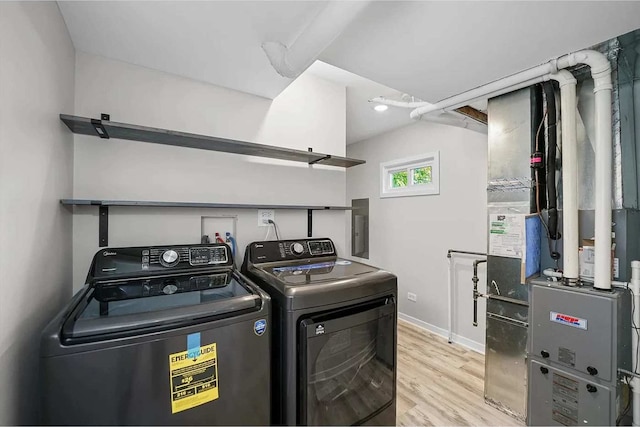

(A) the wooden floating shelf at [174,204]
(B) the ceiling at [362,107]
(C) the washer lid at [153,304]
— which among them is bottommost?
(C) the washer lid at [153,304]

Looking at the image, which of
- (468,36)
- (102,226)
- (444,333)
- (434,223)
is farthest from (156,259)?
(444,333)

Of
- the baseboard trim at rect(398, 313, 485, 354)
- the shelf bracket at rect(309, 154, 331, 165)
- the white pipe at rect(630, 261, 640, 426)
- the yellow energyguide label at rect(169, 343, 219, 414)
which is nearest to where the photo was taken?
the yellow energyguide label at rect(169, 343, 219, 414)

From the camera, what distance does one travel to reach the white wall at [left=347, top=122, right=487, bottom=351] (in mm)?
2854

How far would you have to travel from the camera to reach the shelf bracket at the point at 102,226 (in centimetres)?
147

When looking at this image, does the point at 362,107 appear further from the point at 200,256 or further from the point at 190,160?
the point at 200,256

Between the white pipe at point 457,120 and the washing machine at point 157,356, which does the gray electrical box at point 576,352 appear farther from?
the washing machine at point 157,356

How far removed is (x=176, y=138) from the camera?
1536 mm

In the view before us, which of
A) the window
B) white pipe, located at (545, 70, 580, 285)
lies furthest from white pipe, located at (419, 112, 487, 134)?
white pipe, located at (545, 70, 580, 285)

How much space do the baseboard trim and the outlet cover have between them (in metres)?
2.54

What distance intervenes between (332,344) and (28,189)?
1.35 metres

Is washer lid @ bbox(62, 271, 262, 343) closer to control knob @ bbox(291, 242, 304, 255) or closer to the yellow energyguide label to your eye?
the yellow energyguide label

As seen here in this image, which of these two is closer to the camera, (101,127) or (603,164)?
(101,127)

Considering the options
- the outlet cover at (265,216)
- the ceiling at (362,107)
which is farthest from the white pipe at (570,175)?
the outlet cover at (265,216)

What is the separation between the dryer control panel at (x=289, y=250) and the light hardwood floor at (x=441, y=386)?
49.7 inches
